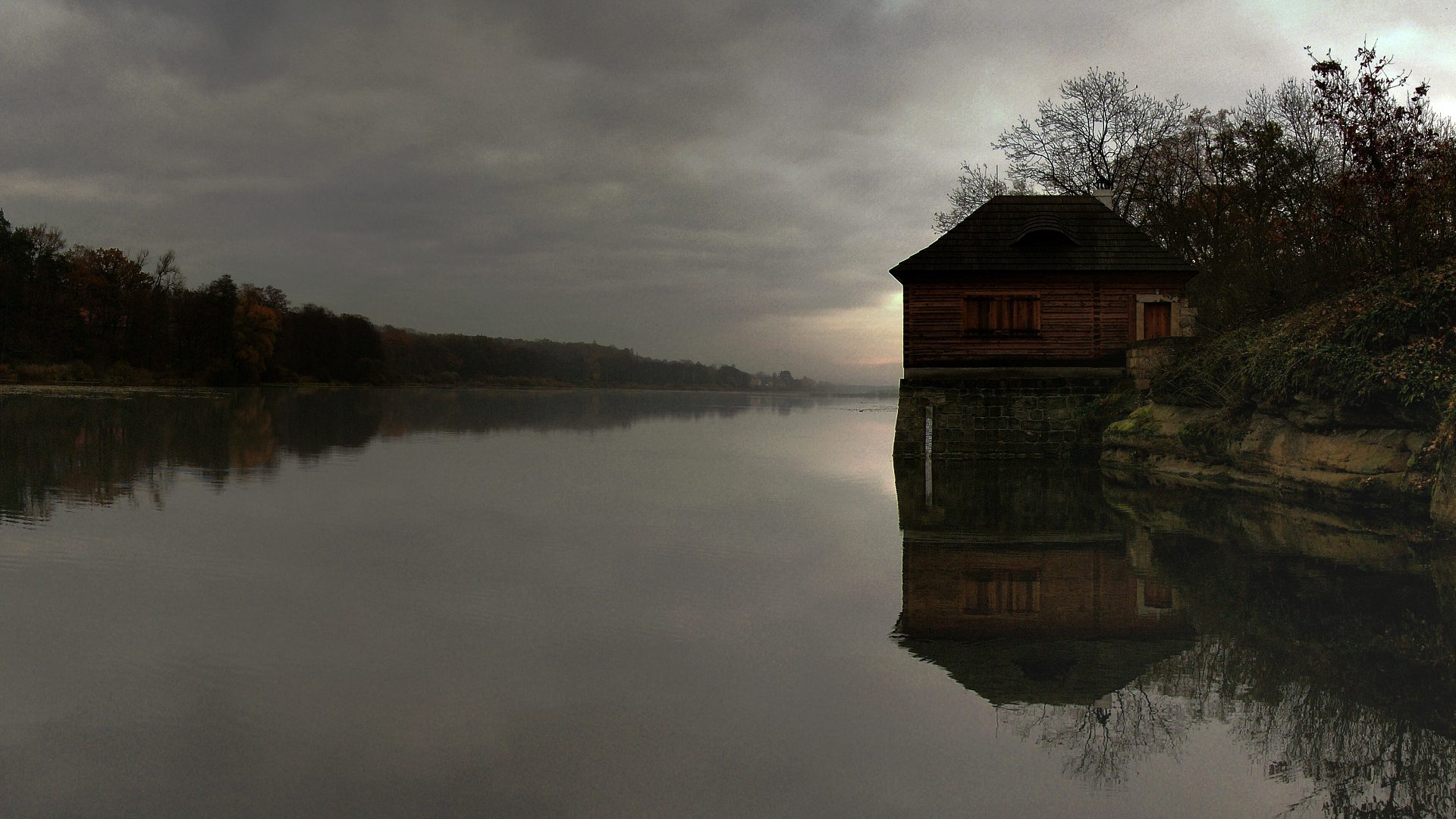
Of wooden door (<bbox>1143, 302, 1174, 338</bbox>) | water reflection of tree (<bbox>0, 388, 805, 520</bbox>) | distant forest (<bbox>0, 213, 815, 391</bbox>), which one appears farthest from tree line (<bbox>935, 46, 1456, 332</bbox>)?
distant forest (<bbox>0, 213, 815, 391</bbox>)

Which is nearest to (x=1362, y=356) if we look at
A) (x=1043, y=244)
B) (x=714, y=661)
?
(x=1043, y=244)

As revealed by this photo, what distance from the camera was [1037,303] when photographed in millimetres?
24047

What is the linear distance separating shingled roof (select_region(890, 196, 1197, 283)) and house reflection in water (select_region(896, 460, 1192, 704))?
1085 centimetres

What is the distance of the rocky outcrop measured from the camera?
13.1 m

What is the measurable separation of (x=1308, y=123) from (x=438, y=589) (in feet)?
126

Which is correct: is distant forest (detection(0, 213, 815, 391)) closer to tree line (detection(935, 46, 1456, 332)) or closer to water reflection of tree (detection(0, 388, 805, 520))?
water reflection of tree (detection(0, 388, 805, 520))

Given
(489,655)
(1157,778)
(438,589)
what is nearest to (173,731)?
(489,655)

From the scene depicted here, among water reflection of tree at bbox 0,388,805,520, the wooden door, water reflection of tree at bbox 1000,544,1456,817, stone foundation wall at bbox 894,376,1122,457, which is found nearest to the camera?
water reflection of tree at bbox 1000,544,1456,817

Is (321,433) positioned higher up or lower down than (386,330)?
lower down

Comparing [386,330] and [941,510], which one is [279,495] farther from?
[386,330]

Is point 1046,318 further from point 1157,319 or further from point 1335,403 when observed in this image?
point 1335,403

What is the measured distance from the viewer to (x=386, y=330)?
147750mm

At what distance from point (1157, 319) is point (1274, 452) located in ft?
29.9

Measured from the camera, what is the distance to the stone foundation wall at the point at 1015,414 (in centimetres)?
2353
